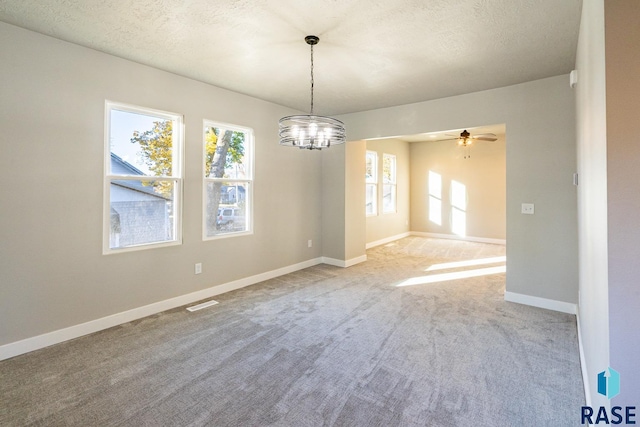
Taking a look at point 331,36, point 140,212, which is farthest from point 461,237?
point 140,212

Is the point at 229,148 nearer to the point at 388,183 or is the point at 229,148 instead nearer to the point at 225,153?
the point at 225,153

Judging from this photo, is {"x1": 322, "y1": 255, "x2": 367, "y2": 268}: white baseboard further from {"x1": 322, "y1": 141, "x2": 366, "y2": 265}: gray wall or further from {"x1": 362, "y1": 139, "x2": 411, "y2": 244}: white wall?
{"x1": 362, "y1": 139, "x2": 411, "y2": 244}: white wall

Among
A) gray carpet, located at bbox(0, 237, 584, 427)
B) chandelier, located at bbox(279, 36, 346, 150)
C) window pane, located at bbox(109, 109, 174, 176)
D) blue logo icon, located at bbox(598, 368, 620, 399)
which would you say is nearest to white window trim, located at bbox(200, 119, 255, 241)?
window pane, located at bbox(109, 109, 174, 176)

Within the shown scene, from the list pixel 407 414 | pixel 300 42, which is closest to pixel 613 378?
pixel 407 414

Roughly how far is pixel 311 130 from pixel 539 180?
2.90 m

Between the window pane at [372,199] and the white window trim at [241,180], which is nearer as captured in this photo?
the white window trim at [241,180]

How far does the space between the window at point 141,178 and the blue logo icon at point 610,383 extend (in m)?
3.81

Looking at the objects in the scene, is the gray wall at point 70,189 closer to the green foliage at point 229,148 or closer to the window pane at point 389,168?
the green foliage at point 229,148

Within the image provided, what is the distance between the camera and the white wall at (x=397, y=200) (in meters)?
7.66

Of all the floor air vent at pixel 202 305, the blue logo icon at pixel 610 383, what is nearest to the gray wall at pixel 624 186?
the blue logo icon at pixel 610 383

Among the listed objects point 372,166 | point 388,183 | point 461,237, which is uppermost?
point 372,166

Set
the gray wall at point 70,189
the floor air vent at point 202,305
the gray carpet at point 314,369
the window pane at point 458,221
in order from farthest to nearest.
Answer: the window pane at point 458,221 < the floor air vent at point 202,305 < the gray wall at point 70,189 < the gray carpet at point 314,369

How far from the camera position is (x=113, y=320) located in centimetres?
316

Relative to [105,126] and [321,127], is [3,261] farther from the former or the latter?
[321,127]
